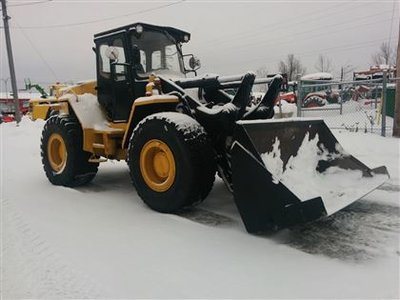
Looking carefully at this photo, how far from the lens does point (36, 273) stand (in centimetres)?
315

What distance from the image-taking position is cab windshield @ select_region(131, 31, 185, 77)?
5789 millimetres

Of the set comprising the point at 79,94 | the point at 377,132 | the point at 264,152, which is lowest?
the point at 377,132

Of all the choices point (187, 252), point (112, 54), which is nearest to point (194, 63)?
point (112, 54)

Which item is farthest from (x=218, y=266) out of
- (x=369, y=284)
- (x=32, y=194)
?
(x=32, y=194)

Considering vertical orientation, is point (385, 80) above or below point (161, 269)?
above

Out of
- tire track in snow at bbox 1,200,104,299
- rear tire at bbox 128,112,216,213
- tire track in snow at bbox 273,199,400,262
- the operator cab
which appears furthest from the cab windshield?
tire track in snow at bbox 273,199,400,262

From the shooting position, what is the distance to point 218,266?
128 inches

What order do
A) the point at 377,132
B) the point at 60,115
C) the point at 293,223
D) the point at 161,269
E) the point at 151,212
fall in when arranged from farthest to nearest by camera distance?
the point at 377,132, the point at 60,115, the point at 151,212, the point at 293,223, the point at 161,269

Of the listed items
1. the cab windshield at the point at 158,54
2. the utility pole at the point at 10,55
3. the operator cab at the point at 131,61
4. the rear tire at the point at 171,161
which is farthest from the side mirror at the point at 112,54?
the utility pole at the point at 10,55

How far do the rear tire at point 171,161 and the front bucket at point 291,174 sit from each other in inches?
24.2

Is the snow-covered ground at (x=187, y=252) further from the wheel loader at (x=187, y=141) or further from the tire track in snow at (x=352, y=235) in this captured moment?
the wheel loader at (x=187, y=141)

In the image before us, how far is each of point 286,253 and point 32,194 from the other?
3942 millimetres

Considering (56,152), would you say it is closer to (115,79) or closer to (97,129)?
(97,129)

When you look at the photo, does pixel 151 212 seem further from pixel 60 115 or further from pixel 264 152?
pixel 60 115
